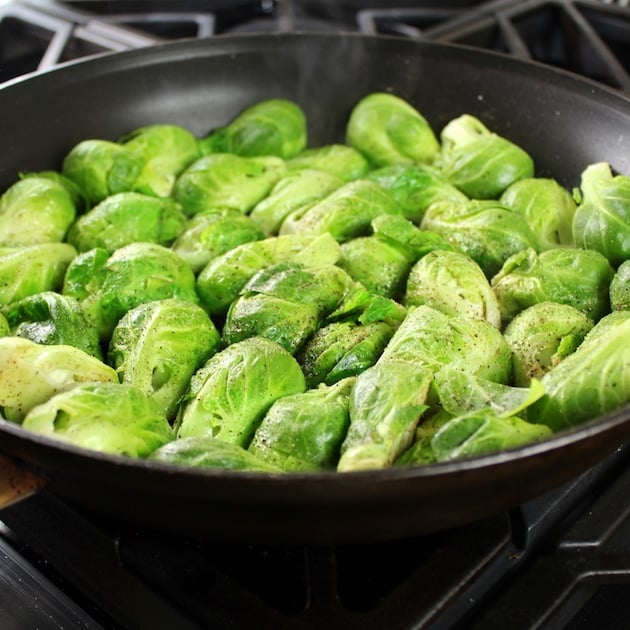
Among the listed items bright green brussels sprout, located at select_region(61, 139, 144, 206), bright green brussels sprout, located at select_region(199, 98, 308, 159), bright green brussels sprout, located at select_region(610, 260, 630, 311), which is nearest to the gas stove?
bright green brussels sprout, located at select_region(610, 260, 630, 311)

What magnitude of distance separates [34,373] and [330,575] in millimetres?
811

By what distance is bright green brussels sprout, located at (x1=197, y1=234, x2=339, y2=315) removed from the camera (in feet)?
7.64

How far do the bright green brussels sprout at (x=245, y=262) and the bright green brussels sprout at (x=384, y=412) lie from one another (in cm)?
62

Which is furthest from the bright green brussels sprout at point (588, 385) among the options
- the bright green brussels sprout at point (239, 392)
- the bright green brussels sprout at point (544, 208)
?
the bright green brussels sprout at point (544, 208)

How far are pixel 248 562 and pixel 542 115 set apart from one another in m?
2.00

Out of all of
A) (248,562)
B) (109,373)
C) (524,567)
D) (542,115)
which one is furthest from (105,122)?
(524,567)

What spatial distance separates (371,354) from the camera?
2.05m

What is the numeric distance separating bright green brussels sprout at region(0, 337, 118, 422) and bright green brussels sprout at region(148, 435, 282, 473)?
0.32 m

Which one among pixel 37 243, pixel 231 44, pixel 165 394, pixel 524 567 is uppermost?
pixel 231 44

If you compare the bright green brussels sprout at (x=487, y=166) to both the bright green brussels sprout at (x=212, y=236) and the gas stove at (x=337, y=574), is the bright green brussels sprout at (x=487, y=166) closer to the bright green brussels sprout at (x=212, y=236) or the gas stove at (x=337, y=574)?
the bright green brussels sprout at (x=212, y=236)

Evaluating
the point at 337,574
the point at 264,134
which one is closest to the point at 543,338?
the point at 337,574

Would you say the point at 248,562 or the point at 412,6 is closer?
the point at 248,562

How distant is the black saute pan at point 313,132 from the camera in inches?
52.2

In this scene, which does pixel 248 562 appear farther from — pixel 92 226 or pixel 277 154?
pixel 277 154
